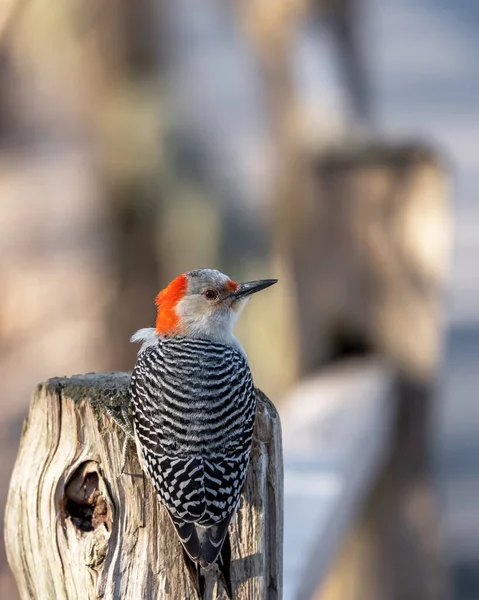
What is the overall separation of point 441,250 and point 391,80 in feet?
12.6

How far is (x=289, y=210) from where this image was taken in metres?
3.45

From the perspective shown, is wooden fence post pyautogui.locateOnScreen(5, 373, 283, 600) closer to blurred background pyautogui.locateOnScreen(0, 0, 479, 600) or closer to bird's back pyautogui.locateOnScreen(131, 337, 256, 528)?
bird's back pyautogui.locateOnScreen(131, 337, 256, 528)

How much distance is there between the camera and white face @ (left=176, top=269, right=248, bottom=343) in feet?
6.28

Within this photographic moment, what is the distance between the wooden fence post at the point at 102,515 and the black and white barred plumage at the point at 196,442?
0.13 ft

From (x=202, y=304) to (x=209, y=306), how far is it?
22 millimetres

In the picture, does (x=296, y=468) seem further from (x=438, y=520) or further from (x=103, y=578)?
(x=438, y=520)

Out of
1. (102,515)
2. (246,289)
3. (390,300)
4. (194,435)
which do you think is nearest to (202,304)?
(246,289)

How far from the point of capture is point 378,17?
6824mm

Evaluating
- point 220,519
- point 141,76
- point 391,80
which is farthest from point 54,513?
point 391,80

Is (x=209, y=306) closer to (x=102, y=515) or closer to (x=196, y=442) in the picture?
(x=196, y=442)

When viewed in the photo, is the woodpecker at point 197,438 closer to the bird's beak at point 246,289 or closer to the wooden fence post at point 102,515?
the wooden fence post at point 102,515

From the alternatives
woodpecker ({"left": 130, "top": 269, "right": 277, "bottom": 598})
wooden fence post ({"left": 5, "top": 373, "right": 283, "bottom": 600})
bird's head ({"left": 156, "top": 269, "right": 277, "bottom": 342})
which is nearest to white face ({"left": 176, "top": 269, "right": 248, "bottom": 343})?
bird's head ({"left": 156, "top": 269, "right": 277, "bottom": 342})

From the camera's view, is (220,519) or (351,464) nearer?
(220,519)

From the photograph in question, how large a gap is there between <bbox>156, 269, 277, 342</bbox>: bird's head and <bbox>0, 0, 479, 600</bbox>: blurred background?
0.50m
